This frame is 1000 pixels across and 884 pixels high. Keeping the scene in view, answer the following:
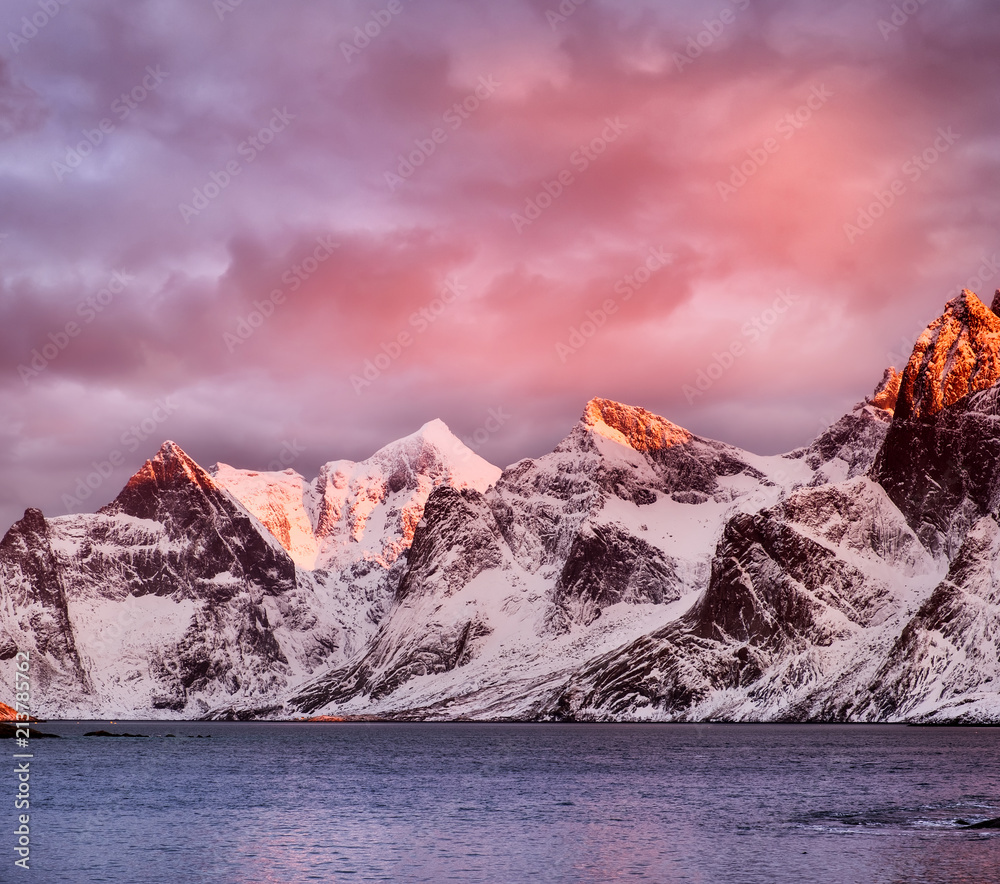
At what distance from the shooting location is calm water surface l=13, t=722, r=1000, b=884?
270 ft

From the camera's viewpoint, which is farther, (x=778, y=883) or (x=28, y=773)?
(x=28, y=773)

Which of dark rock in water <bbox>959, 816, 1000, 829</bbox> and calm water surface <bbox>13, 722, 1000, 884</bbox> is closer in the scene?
calm water surface <bbox>13, 722, 1000, 884</bbox>

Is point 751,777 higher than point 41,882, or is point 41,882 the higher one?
point 41,882

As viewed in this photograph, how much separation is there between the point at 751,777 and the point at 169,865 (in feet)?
291

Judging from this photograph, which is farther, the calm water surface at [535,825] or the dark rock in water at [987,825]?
the dark rock in water at [987,825]

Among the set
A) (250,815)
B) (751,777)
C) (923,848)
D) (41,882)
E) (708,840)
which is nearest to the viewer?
(41,882)

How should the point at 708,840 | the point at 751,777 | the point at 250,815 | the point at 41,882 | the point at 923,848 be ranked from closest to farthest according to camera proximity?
1. the point at 41,882
2. the point at 923,848
3. the point at 708,840
4. the point at 250,815
5. the point at 751,777

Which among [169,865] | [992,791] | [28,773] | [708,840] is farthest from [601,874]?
[28,773]

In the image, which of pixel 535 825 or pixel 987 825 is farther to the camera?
pixel 535 825

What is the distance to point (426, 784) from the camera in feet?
519

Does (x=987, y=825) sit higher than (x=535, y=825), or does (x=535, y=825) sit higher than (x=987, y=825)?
(x=535, y=825)

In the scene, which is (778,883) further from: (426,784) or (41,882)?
(426,784)

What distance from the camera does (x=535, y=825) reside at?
109 metres

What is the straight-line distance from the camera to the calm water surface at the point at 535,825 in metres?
82.3
